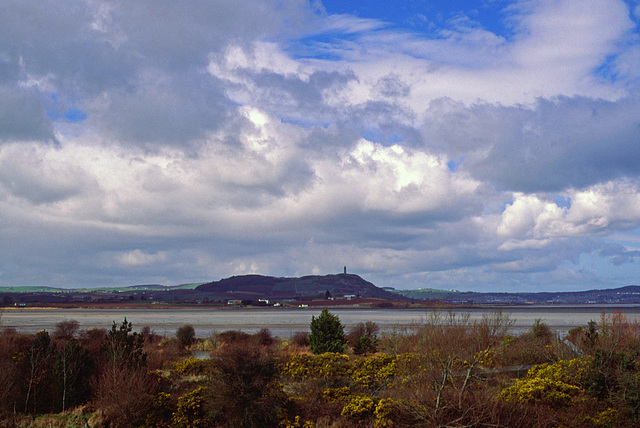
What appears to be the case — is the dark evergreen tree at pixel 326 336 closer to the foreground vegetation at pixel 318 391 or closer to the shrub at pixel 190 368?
the foreground vegetation at pixel 318 391

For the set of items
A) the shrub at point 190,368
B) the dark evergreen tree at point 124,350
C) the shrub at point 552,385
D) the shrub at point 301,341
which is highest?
the dark evergreen tree at point 124,350

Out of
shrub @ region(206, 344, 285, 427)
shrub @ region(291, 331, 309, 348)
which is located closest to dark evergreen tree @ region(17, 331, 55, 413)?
shrub @ region(206, 344, 285, 427)

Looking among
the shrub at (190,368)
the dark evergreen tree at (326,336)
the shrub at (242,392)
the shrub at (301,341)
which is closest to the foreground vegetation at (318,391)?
the shrub at (242,392)

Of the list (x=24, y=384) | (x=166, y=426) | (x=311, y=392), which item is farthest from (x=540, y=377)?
(x=24, y=384)

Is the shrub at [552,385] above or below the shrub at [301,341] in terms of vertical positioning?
above

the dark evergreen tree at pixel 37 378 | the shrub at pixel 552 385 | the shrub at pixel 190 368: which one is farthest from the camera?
the shrub at pixel 190 368

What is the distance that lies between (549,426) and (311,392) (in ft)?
32.4

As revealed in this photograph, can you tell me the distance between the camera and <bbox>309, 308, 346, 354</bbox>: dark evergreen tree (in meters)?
41.7

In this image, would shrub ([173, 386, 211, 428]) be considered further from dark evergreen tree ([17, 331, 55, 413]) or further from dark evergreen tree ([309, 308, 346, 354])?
dark evergreen tree ([309, 308, 346, 354])

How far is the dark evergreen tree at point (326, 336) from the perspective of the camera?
137 ft

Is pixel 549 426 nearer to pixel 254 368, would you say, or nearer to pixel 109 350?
pixel 254 368

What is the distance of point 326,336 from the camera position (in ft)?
139

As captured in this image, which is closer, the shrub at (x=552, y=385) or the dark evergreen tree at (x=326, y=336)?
the shrub at (x=552, y=385)

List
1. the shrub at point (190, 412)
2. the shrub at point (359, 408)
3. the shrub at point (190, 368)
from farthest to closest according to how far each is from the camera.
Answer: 1. the shrub at point (190, 368)
2. the shrub at point (190, 412)
3. the shrub at point (359, 408)
